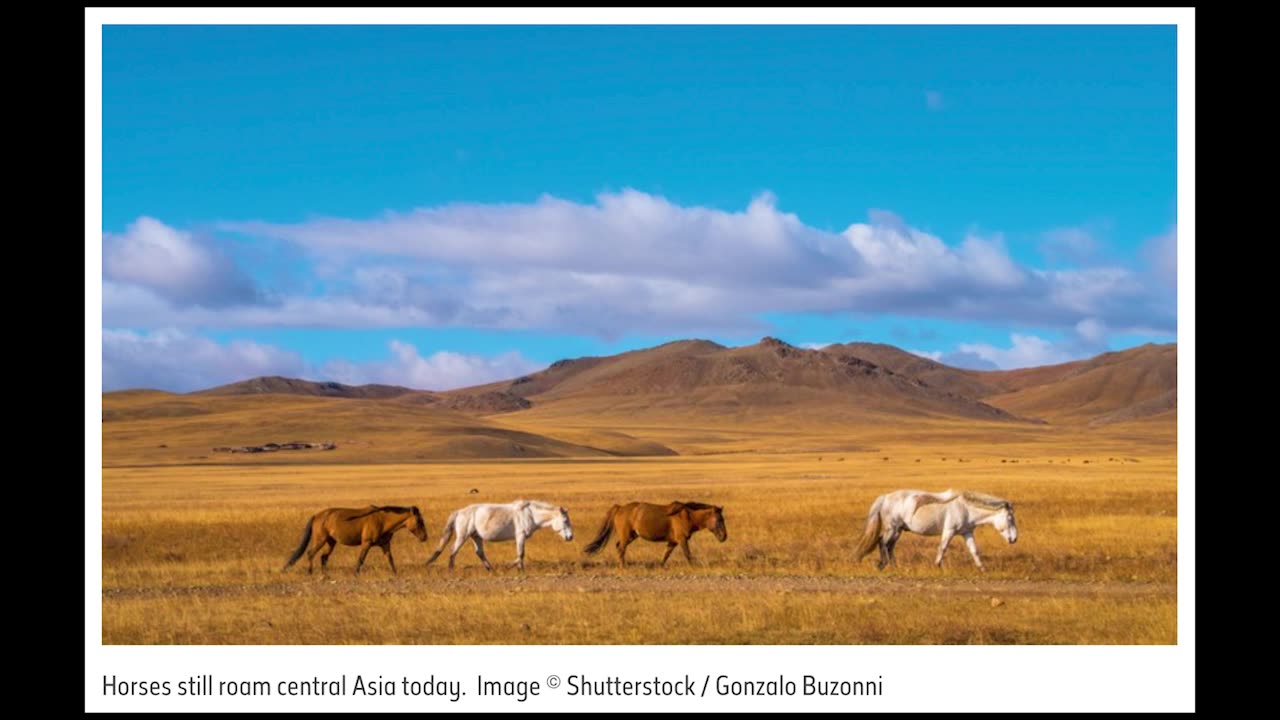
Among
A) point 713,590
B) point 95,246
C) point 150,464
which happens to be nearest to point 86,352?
point 95,246

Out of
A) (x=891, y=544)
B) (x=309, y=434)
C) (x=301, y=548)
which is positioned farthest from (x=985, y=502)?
(x=309, y=434)

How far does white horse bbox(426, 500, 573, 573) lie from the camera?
66.1 feet

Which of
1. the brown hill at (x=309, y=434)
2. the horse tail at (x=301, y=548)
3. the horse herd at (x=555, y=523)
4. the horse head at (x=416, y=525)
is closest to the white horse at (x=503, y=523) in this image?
the horse herd at (x=555, y=523)

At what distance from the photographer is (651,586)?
17.9 m

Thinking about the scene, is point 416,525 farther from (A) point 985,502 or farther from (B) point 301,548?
(A) point 985,502

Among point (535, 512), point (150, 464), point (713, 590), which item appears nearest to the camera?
point (713, 590)

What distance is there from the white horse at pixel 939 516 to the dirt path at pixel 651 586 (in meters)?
1.64

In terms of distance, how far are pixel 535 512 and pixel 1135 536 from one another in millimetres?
13643

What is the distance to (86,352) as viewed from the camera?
11125mm

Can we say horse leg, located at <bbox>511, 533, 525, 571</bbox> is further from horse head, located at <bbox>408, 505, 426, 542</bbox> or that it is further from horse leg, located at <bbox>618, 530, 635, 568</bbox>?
horse leg, located at <bbox>618, 530, 635, 568</bbox>

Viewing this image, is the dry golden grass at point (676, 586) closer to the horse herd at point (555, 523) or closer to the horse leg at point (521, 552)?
the horse leg at point (521, 552)

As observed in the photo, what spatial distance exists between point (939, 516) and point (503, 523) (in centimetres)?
766

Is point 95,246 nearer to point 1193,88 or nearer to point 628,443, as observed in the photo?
point 1193,88

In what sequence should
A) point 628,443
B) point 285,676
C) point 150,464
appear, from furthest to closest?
point 628,443 < point 150,464 < point 285,676
